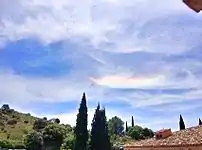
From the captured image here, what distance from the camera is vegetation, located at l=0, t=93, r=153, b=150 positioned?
134 feet

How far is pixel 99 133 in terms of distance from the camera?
40.3 m

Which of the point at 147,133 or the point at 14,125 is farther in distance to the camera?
the point at 14,125

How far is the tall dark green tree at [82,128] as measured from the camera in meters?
41.3

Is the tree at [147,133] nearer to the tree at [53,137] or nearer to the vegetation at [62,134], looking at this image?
the vegetation at [62,134]

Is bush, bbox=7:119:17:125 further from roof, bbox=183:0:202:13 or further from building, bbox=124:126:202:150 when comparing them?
roof, bbox=183:0:202:13

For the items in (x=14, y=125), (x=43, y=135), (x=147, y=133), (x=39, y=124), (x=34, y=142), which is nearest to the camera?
(x=34, y=142)

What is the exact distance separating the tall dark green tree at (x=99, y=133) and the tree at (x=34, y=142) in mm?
15785

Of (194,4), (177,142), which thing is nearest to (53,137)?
(177,142)

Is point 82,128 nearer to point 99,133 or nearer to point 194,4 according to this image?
point 99,133

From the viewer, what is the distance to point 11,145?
55281 millimetres

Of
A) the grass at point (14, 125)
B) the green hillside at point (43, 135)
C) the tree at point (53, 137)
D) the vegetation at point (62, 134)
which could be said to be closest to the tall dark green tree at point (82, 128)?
the vegetation at point (62, 134)

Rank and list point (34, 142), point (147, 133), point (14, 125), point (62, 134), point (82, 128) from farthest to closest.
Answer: point (14, 125) < point (147, 133) < point (62, 134) < point (34, 142) < point (82, 128)

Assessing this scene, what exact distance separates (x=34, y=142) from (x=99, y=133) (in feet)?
56.2

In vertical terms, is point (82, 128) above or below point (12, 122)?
below
